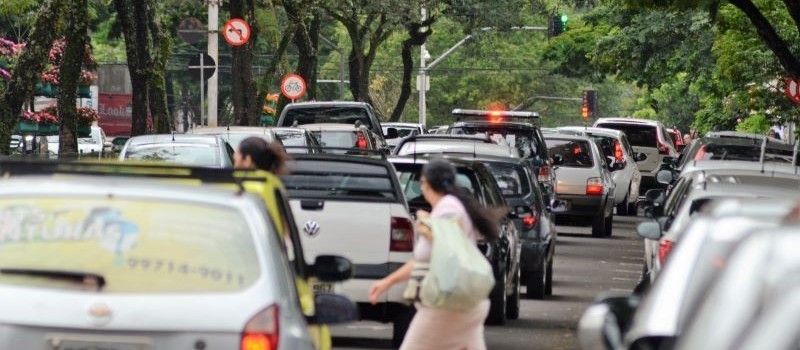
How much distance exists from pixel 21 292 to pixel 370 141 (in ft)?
72.8

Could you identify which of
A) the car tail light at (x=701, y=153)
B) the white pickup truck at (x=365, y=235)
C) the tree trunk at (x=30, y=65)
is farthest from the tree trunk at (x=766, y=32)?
the white pickup truck at (x=365, y=235)

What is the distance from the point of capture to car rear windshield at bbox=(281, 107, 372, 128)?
32.6 metres

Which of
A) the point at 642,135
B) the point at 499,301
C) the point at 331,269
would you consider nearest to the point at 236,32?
the point at 642,135

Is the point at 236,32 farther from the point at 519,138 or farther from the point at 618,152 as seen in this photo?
the point at 519,138

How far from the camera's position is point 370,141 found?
2895 cm

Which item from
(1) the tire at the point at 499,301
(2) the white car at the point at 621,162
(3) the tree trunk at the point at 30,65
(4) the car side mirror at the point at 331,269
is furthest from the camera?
(2) the white car at the point at 621,162

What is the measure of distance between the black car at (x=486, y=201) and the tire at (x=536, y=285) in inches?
104

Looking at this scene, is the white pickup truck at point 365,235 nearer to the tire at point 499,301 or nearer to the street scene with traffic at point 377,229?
the street scene with traffic at point 377,229

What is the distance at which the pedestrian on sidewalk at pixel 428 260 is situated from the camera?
31.4 ft

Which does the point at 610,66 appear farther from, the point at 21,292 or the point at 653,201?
the point at 21,292

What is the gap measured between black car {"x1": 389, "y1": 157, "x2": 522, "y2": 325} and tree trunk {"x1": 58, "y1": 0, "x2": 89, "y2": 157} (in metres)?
14.2

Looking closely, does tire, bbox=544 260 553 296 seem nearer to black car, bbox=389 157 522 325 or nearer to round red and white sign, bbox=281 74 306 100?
black car, bbox=389 157 522 325

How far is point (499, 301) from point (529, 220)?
3279 millimetres

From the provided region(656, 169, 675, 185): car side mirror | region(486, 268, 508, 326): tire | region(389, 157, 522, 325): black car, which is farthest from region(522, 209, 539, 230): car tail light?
region(486, 268, 508, 326): tire
